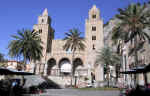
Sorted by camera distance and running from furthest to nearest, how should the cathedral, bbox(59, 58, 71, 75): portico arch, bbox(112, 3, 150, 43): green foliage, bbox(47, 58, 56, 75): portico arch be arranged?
bbox(47, 58, 56, 75): portico arch < bbox(59, 58, 71, 75): portico arch < the cathedral < bbox(112, 3, 150, 43): green foliage

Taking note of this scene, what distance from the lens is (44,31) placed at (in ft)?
181

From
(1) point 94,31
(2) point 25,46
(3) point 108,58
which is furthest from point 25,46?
(1) point 94,31

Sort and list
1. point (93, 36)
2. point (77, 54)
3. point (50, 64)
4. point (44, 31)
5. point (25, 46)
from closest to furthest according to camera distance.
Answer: point (25, 46)
point (77, 54)
point (93, 36)
point (50, 64)
point (44, 31)

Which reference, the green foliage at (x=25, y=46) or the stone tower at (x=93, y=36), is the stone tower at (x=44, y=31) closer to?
the stone tower at (x=93, y=36)

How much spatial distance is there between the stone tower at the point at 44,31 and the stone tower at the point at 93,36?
42.8ft

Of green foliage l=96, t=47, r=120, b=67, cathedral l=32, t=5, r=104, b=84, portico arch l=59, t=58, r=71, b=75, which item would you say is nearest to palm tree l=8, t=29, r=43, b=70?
green foliage l=96, t=47, r=120, b=67

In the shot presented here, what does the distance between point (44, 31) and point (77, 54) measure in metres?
13.9

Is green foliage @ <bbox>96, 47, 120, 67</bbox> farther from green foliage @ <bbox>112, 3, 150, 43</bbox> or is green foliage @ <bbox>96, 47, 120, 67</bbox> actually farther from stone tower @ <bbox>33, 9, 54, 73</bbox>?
stone tower @ <bbox>33, 9, 54, 73</bbox>

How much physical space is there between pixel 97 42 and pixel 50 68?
57.1 ft

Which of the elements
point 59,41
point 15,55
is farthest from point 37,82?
point 59,41

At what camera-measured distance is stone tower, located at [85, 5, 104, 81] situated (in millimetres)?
48678

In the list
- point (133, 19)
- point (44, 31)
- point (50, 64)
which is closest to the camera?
point (133, 19)

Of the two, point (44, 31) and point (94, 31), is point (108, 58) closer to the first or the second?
point (94, 31)

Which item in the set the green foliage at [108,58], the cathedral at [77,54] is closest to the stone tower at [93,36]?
the cathedral at [77,54]
